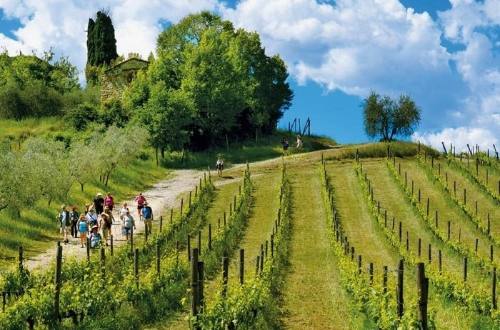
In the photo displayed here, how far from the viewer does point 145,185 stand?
2341 inches

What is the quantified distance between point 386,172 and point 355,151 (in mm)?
7286

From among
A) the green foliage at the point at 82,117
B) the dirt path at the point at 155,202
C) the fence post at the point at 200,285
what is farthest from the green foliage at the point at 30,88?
the fence post at the point at 200,285

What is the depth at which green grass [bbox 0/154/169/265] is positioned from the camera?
112ft

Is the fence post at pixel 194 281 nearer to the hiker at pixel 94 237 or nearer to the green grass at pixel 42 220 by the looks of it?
the hiker at pixel 94 237

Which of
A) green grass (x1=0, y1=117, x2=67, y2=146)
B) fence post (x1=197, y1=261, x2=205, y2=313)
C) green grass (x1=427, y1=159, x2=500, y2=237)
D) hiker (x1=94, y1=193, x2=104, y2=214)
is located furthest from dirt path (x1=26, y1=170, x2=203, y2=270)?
green grass (x1=427, y1=159, x2=500, y2=237)

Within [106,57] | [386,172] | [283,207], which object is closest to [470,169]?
[386,172]

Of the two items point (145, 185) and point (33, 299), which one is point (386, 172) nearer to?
point (145, 185)

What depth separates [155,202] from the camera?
2016 inches

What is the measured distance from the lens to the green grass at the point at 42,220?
112 ft

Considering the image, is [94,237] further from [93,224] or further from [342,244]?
[342,244]

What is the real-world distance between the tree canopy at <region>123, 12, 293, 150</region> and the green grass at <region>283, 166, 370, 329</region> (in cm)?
2023

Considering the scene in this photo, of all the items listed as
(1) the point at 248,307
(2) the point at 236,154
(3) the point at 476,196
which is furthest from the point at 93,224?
(2) the point at 236,154

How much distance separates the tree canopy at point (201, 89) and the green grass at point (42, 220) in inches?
439

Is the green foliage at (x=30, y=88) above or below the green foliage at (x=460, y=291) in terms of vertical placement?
above
